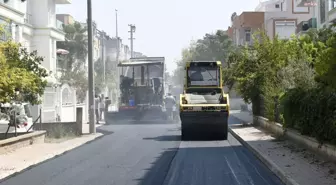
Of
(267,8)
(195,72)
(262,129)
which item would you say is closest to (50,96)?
(195,72)

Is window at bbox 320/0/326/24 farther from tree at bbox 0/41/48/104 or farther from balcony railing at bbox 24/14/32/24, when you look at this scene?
tree at bbox 0/41/48/104

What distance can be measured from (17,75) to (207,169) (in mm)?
7690

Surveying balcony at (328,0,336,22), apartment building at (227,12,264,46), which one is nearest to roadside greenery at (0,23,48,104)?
balcony at (328,0,336,22)

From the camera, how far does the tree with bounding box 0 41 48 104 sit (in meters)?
17.2

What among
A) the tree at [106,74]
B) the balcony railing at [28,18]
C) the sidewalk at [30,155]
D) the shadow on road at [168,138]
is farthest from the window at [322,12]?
the tree at [106,74]

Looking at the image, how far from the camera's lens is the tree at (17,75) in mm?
17156

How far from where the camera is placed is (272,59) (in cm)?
2784

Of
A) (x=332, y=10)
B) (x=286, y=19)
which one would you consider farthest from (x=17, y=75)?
(x=286, y=19)

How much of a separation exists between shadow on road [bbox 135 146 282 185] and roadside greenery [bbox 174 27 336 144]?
193 cm

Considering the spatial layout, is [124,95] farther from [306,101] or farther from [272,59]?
[306,101]

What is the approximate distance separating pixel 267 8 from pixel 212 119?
202ft

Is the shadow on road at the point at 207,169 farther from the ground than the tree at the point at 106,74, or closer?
closer

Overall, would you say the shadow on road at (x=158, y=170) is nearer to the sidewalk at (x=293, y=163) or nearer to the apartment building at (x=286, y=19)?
the sidewalk at (x=293, y=163)

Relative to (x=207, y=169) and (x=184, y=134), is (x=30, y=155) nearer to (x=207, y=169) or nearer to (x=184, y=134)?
(x=207, y=169)
